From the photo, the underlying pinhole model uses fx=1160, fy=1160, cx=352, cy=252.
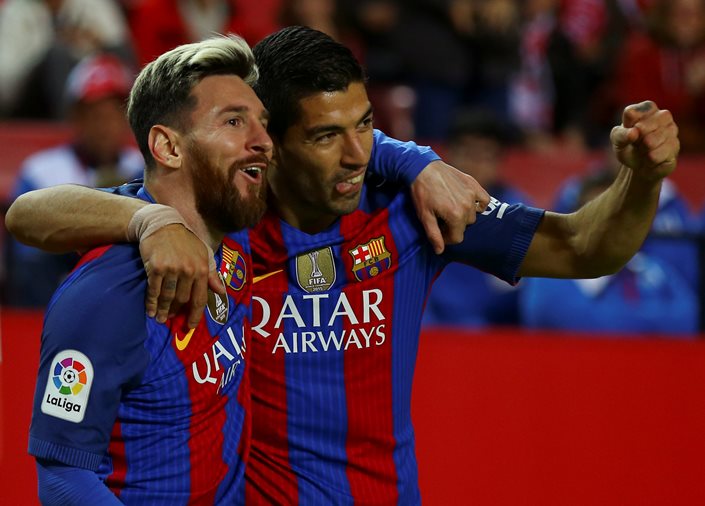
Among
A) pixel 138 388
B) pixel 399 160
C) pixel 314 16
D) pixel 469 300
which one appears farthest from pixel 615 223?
pixel 314 16

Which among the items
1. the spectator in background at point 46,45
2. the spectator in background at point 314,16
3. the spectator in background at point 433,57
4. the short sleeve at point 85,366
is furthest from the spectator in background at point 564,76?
the short sleeve at point 85,366

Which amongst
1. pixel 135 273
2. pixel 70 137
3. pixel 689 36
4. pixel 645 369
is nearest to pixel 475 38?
pixel 689 36

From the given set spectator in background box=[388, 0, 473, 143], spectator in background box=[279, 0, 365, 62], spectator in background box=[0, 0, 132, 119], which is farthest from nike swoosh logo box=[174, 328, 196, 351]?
spectator in background box=[388, 0, 473, 143]

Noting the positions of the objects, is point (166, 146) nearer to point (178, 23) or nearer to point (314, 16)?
point (314, 16)

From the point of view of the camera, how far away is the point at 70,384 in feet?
7.62

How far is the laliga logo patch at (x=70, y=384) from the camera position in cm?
232

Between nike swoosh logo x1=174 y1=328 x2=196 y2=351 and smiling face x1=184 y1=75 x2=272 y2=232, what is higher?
smiling face x1=184 y1=75 x2=272 y2=232

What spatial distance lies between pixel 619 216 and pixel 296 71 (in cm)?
87

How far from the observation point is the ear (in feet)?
8.72

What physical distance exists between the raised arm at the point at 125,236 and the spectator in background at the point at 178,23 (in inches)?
211

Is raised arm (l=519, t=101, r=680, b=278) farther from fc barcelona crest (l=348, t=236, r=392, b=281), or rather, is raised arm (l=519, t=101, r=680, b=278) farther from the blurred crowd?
the blurred crowd

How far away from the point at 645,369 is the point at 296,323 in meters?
1.72

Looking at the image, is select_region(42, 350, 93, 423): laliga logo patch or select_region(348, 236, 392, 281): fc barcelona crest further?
select_region(348, 236, 392, 281): fc barcelona crest

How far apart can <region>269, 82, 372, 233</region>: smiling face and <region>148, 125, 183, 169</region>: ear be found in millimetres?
347
